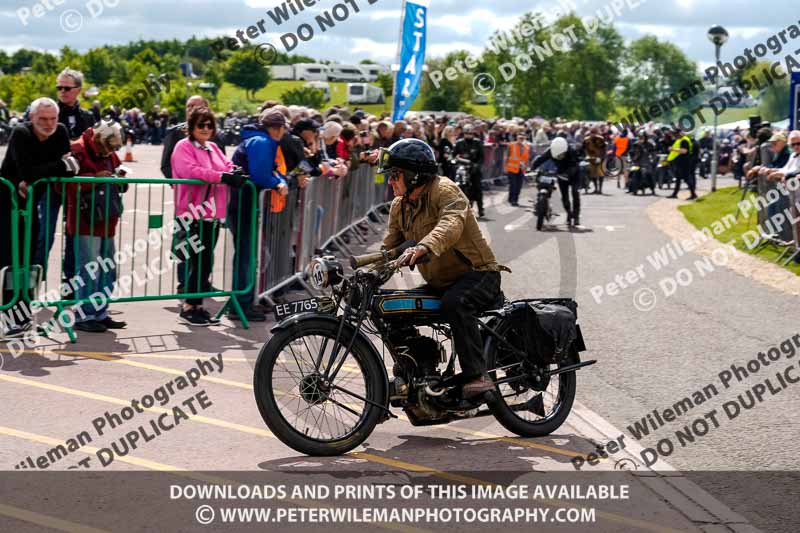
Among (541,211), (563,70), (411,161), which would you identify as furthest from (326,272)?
(563,70)

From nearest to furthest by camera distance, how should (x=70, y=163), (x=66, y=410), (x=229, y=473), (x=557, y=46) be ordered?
(x=229, y=473), (x=66, y=410), (x=70, y=163), (x=557, y=46)

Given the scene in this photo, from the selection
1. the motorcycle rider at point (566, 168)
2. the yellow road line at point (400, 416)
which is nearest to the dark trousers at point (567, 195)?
the motorcycle rider at point (566, 168)

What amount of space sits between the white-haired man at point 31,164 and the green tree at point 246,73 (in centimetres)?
14794

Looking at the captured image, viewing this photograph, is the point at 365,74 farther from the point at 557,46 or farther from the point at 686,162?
the point at 686,162

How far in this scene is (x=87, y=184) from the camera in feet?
32.1

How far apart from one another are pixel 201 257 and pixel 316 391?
14.5 feet

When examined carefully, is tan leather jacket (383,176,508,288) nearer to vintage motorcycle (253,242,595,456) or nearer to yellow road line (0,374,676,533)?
vintage motorcycle (253,242,595,456)

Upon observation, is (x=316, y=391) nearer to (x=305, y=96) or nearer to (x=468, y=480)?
(x=468, y=480)

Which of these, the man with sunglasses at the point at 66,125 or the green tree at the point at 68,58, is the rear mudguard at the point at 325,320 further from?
the green tree at the point at 68,58

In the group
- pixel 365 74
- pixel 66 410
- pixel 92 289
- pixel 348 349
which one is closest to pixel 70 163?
pixel 92 289

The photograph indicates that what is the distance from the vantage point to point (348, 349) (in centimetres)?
636

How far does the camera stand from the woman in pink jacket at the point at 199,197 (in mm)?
10375

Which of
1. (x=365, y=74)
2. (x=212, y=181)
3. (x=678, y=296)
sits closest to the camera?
(x=212, y=181)

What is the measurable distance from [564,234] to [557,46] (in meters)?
102
